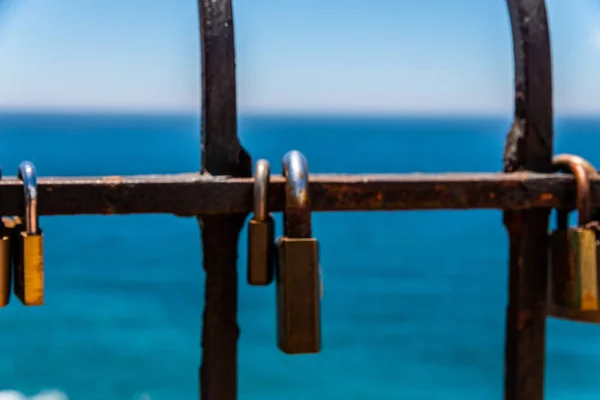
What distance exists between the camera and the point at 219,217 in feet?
5.25

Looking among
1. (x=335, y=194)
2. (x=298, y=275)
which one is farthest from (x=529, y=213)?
(x=298, y=275)

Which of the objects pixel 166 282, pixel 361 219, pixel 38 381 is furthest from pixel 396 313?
pixel 361 219

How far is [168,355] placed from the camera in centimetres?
1884

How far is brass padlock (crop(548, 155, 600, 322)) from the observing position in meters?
1.65

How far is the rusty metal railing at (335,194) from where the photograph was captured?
59.9 inches

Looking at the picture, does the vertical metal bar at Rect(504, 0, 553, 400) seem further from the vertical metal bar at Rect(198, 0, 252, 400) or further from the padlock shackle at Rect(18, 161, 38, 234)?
the padlock shackle at Rect(18, 161, 38, 234)

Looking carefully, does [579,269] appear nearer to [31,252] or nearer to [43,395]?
[31,252]

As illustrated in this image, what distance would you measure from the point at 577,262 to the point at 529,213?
5.5 inches

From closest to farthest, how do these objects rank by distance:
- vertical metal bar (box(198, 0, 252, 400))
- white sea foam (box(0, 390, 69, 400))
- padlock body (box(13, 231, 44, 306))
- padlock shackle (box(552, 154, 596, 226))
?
padlock body (box(13, 231, 44, 306)) → vertical metal bar (box(198, 0, 252, 400)) → padlock shackle (box(552, 154, 596, 226)) → white sea foam (box(0, 390, 69, 400))

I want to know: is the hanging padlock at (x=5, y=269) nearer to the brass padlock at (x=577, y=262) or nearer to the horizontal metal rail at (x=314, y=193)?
the horizontal metal rail at (x=314, y=193)

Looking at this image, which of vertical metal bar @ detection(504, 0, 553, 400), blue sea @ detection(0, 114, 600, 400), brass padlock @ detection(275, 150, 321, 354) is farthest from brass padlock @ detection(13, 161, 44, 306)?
blue sea @ detection(0, 114, 600, 400)

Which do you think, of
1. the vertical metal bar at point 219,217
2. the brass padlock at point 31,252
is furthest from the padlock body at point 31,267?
the vertical metal bar at point 219,217

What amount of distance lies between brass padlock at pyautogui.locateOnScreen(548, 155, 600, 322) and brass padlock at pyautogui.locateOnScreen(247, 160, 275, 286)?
580mm

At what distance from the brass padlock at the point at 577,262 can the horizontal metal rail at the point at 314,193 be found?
3cm
